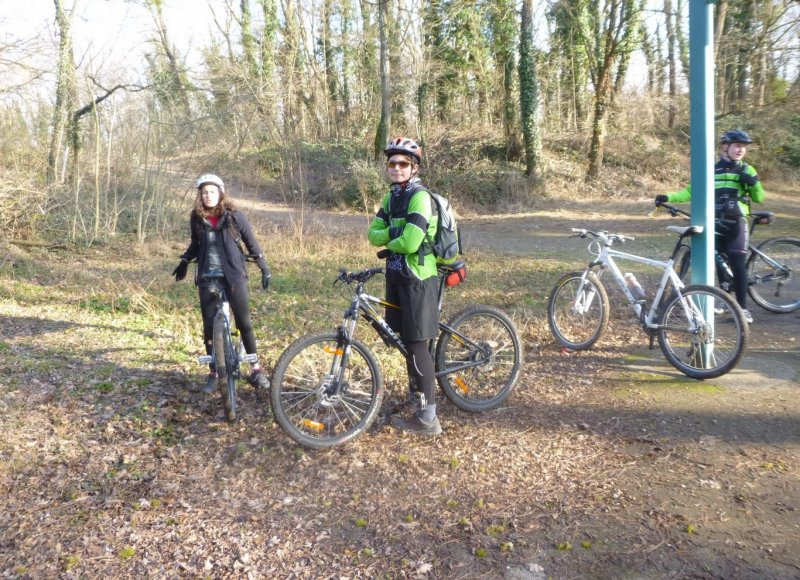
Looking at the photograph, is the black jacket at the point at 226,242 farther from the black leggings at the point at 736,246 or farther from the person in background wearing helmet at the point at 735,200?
the black leggings at the point at 736,246

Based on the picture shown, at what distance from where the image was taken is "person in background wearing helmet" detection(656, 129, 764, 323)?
6023 mm

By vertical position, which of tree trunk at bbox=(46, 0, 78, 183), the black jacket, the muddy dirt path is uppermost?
tree trunk at bbox=(46, 0, 78, 183)

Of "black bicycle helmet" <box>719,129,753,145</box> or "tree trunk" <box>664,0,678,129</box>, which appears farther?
"tree trunk" <box>664,0,678,129</box>

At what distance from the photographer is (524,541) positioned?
297 centimetres

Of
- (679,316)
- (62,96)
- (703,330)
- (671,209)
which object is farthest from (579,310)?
(62,96)

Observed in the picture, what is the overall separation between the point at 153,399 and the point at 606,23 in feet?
64.8

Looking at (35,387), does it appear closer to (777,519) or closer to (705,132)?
(777,519)

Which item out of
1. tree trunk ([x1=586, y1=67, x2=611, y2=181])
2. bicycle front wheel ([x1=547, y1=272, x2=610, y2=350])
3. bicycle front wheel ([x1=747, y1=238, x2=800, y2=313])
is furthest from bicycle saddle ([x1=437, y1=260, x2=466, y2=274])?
tree trunk ([x1=586, y1=67, x2=611, y2=181])

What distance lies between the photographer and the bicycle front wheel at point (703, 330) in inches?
181

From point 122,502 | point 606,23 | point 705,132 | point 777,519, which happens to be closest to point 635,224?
point 606,23

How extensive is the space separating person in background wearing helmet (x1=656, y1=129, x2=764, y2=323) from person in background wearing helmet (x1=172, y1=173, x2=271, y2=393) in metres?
4.44

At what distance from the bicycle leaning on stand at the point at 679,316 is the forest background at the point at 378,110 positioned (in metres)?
7.06

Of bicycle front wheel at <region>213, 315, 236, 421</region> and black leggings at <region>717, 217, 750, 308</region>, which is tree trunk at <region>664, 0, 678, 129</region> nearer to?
black leggings at <region>717, 217, 750, 308</region>

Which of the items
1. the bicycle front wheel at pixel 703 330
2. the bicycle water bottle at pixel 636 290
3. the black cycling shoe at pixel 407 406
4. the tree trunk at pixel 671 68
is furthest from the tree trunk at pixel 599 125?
the black cycling shoe at pixel 407 406
